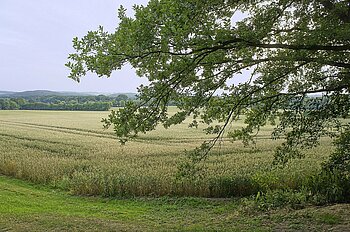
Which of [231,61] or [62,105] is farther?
[62,105]

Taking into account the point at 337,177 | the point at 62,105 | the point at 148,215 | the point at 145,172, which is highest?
the point at 62,105

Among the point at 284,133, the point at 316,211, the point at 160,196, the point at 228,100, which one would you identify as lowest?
the point at 160,196

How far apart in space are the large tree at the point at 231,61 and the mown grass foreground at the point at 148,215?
1936 mm

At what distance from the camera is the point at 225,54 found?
6.79 meters

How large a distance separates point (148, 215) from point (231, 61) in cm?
571

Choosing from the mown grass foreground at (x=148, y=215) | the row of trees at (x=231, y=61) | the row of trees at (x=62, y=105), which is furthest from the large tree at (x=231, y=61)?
the row of trees at (x=62, y=105)

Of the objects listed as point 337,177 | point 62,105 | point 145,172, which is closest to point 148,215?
point 145,172

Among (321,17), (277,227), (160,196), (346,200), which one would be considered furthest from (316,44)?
(160,196)

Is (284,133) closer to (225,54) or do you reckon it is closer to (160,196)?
(225,54)

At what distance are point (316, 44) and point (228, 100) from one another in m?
2.43

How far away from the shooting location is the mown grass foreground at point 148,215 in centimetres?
803

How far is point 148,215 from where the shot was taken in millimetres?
10406

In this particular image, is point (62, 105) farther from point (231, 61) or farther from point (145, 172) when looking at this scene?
point (231, 61)

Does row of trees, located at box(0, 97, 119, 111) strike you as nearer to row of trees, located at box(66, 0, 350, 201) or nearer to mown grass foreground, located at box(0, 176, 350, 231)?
mown grass foreground, located at box(0, 176, 350, 231)
